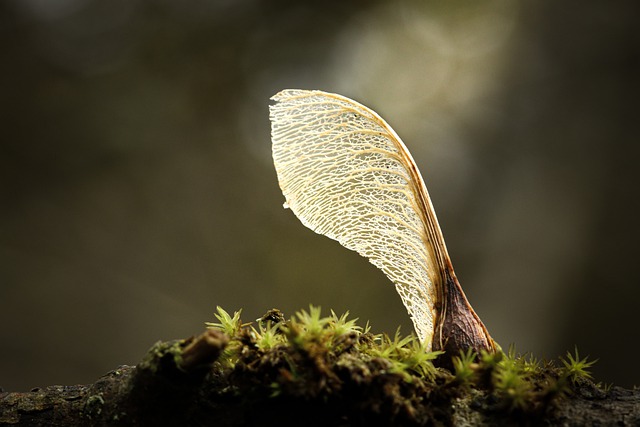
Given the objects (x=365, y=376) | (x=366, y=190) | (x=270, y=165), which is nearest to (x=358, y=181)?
(x=366, y=190)

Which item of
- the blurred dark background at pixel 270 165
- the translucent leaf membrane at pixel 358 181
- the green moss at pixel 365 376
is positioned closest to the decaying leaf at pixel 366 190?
the translucent leaf membrane at pixel 358 181

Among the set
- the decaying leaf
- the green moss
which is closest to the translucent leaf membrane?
the decaying leaf

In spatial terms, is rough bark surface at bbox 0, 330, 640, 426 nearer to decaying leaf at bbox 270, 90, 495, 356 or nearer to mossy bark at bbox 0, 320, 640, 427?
mossy bark at bbox 0, 320, 640, 427

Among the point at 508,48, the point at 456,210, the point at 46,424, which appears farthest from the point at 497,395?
the point at 508,48

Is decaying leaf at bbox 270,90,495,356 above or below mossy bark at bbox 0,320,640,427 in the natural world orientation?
above

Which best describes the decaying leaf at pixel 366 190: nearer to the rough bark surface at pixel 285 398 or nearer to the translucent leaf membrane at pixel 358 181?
the translucent leaf membrane at pixel 358 181

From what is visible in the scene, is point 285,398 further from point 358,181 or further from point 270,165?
point 270,165
